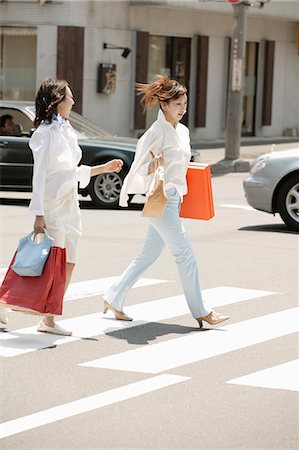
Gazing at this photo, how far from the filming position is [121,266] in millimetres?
11883

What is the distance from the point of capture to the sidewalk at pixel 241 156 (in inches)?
1002

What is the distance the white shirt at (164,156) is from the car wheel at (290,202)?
5.99 meters

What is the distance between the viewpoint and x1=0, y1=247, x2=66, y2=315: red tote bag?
8.23 metres

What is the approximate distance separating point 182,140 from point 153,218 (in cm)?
61

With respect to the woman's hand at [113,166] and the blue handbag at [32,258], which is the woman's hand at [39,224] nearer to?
the blue handbag at [32,258]

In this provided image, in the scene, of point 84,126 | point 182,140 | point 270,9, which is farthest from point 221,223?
point 270,9

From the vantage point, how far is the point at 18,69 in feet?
96.9

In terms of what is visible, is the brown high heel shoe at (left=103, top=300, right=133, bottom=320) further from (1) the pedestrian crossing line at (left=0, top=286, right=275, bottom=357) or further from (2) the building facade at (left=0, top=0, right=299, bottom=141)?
(2) the building facade at (left=0, top=0, right=299, bottom=141)

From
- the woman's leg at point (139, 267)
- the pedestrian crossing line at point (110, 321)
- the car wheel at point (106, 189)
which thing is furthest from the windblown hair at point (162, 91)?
the car wheel at point (106, 189)

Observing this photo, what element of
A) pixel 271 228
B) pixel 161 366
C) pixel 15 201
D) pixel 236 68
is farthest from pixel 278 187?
pixel 236 68

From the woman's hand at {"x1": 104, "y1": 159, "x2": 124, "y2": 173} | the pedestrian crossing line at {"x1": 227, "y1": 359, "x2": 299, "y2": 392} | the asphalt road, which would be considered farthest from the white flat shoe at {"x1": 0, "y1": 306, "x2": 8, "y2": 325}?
the pedestrian crossing line at {"x1": 227, "y1": 359, "x2": 299, "y2": 392}

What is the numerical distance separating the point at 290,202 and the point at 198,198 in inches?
228

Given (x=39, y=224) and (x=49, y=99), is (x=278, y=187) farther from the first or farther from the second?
(x=39, y=224)

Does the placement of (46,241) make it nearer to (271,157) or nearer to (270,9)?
(271,157)
